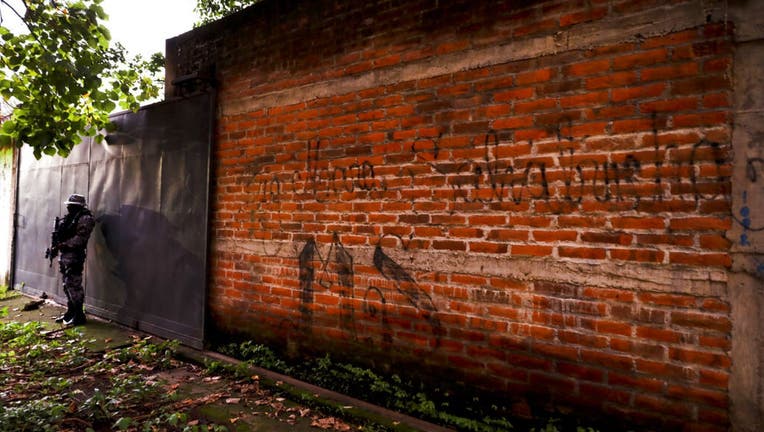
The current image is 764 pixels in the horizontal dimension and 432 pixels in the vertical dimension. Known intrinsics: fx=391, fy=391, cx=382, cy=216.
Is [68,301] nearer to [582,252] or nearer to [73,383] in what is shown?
[73,383]

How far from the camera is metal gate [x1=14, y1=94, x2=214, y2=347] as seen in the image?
5.13 metres

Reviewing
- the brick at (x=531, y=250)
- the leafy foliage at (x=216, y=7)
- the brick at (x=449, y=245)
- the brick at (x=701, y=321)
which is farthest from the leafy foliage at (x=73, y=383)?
the leafy foliage at (x=216, y=7)

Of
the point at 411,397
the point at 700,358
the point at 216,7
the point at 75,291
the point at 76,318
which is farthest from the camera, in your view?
the point at 216,7

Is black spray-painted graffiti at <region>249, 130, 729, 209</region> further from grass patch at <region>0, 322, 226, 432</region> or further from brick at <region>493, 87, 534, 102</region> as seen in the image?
grass patch at <region>0, 322, 226, 432</region>

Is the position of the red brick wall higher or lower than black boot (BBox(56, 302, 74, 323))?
higher

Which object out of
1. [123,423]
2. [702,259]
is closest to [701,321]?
[702,259]

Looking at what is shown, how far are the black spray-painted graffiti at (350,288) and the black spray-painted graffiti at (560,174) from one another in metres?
0.65

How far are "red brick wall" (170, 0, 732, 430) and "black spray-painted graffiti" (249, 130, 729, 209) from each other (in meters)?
0.01

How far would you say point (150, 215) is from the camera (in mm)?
5730

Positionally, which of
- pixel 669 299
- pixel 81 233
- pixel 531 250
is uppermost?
pixel 531 250

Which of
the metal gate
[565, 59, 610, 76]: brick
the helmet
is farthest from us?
the helmet

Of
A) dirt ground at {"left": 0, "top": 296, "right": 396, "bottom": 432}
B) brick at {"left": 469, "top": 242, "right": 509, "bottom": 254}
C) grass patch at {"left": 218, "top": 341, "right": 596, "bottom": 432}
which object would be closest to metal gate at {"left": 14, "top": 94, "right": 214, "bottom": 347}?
dirt ground at {"left": 0, "top": 296, "right": 396, "bottom": 432}

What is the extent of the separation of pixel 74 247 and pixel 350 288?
5.22m

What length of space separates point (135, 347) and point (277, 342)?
6.83 ft
